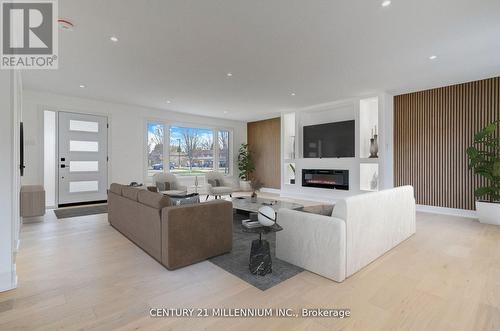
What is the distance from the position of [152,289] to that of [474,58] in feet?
17.8

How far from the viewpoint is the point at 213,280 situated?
7.52ft

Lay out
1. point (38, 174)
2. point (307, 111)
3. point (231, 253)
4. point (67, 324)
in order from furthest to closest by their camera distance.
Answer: point (307, 111) → point (38, 174) → point (231, 253) → point (67, 324)

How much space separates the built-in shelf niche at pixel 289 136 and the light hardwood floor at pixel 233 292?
5133 millimetres

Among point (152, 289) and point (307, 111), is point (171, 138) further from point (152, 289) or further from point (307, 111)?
point (152, 289)

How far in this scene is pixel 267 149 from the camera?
29.4ft

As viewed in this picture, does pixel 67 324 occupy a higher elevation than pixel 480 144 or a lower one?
lower

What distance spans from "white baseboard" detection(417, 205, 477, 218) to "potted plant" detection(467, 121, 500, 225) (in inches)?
15.9

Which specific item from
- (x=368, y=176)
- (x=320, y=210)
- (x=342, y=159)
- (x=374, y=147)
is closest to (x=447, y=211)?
(x=368, y=176)

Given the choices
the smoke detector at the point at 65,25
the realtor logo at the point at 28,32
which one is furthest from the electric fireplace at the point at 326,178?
the realtor logo at the point at 28,32

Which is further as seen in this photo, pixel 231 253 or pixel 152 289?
pixel 231 253

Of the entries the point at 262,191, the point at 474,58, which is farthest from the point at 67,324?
the point at 262,191

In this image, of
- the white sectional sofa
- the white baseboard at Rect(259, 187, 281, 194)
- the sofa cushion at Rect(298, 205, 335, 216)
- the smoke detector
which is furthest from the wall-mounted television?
the smoke detector

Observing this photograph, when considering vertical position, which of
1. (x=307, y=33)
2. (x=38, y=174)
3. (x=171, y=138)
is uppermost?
(x=307, y=33)

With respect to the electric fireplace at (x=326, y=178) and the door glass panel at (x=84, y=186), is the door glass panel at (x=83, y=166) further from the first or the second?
the electric fireplace at (x=326, y=178)
